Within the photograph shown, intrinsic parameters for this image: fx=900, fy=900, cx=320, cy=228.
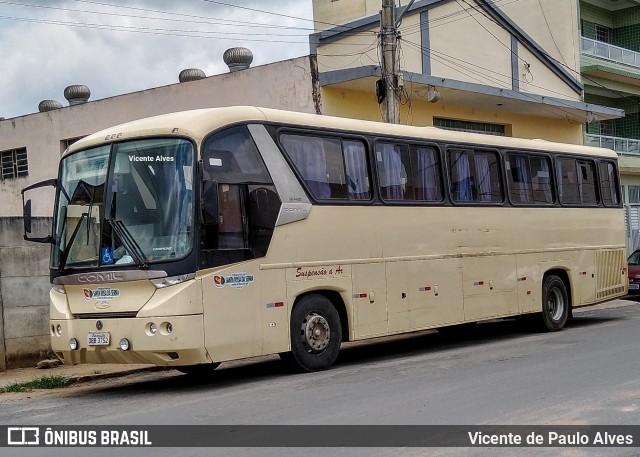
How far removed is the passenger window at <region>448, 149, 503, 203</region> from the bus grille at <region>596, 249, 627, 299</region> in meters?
3.99

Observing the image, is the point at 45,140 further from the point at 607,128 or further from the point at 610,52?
the point at 607,128

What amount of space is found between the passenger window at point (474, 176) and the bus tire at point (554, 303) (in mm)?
2345

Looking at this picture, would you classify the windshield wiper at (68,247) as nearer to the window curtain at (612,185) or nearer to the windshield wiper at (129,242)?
the windshield wiper at (129,242)

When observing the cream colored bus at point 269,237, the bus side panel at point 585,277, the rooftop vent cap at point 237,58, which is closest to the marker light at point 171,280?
the cream colored bus at point 269,237

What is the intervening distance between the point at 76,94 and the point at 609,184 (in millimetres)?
16486

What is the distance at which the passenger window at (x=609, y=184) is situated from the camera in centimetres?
1934

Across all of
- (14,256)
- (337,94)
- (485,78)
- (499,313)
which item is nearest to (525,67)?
(485,78)

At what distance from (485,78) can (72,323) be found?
698 inches

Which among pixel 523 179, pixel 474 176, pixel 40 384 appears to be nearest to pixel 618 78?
pixel 523 179

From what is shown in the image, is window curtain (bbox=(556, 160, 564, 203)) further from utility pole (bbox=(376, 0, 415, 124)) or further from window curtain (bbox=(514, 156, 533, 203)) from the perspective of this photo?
utility pole (bbox=(376, 0, 415, 124))

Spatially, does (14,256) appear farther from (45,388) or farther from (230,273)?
(230,273)

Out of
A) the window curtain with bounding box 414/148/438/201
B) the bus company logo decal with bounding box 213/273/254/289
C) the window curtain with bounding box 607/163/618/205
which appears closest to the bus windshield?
the bus company logo decal with bounding box 213/273/254/289

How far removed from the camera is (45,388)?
12.5m

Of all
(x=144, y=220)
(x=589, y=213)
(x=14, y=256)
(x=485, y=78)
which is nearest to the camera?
(x=144, y=220)
